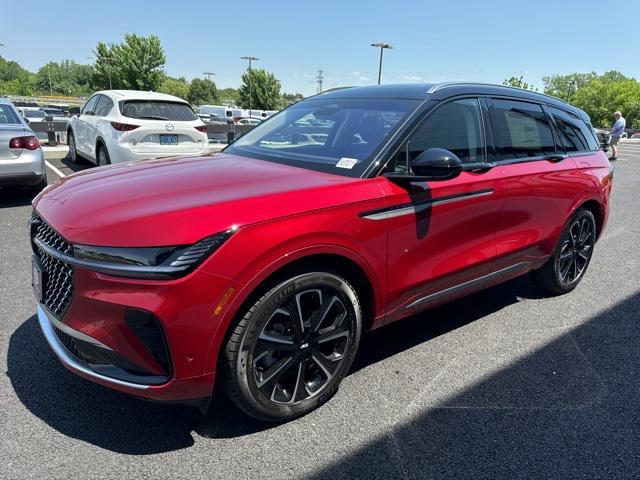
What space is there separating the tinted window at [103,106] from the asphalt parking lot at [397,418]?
5749mm

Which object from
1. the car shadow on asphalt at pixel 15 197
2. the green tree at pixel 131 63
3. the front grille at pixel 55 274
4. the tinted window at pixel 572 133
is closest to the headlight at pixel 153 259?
the front grille at pixel 55 274

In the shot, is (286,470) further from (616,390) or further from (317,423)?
(616,390)

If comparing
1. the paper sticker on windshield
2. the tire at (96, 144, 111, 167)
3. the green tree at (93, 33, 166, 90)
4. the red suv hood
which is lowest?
the tire at (96, 144, 111, 167)

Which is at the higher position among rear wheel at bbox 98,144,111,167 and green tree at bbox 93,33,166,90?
green tree at bbox 93,33,166,90

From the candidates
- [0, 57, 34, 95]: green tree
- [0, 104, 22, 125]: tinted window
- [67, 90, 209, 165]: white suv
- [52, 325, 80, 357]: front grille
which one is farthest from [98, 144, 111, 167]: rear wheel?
[0, 57, 34, 95]: green tree

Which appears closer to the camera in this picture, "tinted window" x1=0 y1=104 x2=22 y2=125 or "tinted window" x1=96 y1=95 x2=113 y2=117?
"tinted window" x1=0 y1=104 x2=22 y2=125

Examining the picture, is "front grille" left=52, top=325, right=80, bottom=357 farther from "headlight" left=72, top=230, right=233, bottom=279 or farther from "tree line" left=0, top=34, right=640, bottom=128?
"tree line" left=0, top=34, right=640, bottom=128

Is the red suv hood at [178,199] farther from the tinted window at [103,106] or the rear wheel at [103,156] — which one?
the tinted window at [103,106]

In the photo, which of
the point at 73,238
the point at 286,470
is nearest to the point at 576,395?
the point at 286,470

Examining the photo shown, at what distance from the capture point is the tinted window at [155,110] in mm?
8289

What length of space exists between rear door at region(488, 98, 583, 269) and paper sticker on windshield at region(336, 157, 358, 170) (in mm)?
1243

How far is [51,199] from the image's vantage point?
263 centimetres

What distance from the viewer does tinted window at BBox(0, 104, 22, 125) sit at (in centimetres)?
711

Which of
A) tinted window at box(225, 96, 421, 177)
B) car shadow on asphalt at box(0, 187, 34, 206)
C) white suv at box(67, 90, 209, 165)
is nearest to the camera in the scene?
tinted window at box(225, 96, 421, 177)
